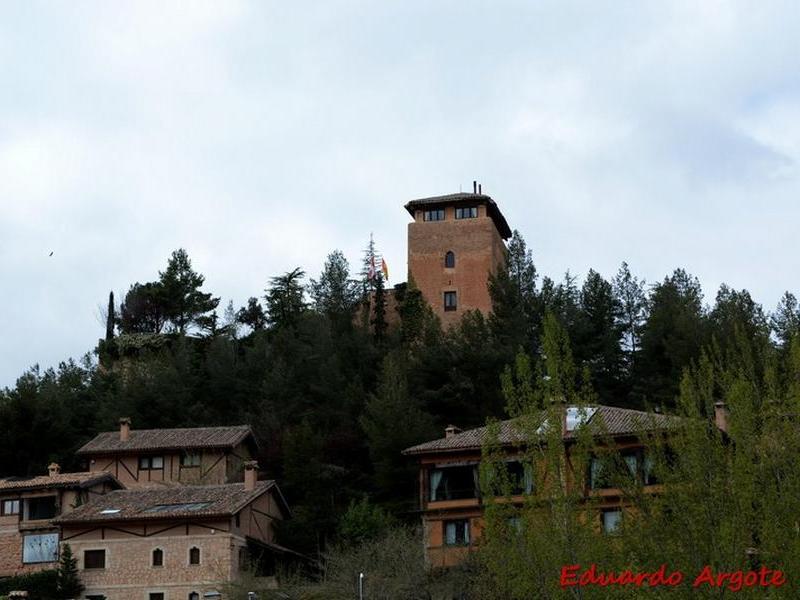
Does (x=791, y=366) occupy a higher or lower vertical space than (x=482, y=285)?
lower

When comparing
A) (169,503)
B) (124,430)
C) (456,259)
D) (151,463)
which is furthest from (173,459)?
(456,259)

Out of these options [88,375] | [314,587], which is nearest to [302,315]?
[88,375]

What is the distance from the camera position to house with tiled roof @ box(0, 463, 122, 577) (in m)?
45.0

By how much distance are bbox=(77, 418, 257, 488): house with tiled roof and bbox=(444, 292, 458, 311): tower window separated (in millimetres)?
18880

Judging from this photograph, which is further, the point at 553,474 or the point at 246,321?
the point at 246,321

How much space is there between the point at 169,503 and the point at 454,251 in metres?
28.0

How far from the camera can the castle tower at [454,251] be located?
67188 mm

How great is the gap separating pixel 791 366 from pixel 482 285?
1524 inches

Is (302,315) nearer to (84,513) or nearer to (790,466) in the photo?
(84,513)

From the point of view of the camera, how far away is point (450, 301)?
6731 centimetres

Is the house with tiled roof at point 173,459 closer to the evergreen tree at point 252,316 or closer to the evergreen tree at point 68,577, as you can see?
the evergreen tree at point 68,577

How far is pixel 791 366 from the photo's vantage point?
28.9m

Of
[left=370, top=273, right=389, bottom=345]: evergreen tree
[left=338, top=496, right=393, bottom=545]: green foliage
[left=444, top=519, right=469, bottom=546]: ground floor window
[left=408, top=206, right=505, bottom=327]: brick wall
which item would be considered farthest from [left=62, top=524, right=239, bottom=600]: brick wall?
[left=408, top=206, right=505, bottom=327]: brick wall

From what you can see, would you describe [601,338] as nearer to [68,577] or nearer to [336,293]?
[336,293]
